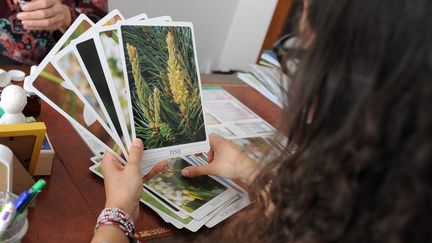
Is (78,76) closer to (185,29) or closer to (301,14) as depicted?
(185,29)

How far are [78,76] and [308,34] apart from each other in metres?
0.45

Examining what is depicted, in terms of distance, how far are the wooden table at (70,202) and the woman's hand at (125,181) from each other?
45mm

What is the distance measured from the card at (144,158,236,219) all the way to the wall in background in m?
1.45

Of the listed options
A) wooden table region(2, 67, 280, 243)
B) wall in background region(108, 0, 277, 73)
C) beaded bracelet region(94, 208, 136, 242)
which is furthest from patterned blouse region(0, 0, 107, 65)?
wall in background region(108, 0, 277, 73)

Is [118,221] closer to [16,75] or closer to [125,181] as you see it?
[125,181]

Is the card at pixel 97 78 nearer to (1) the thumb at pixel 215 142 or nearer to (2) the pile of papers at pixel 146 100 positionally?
(2) the pile of papers at pixel 146 100

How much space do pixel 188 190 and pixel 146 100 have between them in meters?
0.20

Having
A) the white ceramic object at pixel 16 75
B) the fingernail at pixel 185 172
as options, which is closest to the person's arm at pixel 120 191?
the fingernail at pixel 185 172

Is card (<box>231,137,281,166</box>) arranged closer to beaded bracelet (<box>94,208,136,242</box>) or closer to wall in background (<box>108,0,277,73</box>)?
beaded bracelet (<box>94,208,136,242</box>)

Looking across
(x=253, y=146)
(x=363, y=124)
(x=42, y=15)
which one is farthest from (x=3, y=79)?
(x=363, y=124)

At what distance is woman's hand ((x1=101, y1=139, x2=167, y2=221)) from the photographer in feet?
2.39

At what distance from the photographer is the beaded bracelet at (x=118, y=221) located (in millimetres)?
683

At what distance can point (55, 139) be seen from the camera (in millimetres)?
919

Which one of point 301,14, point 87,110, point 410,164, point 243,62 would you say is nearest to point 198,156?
point 87,110
